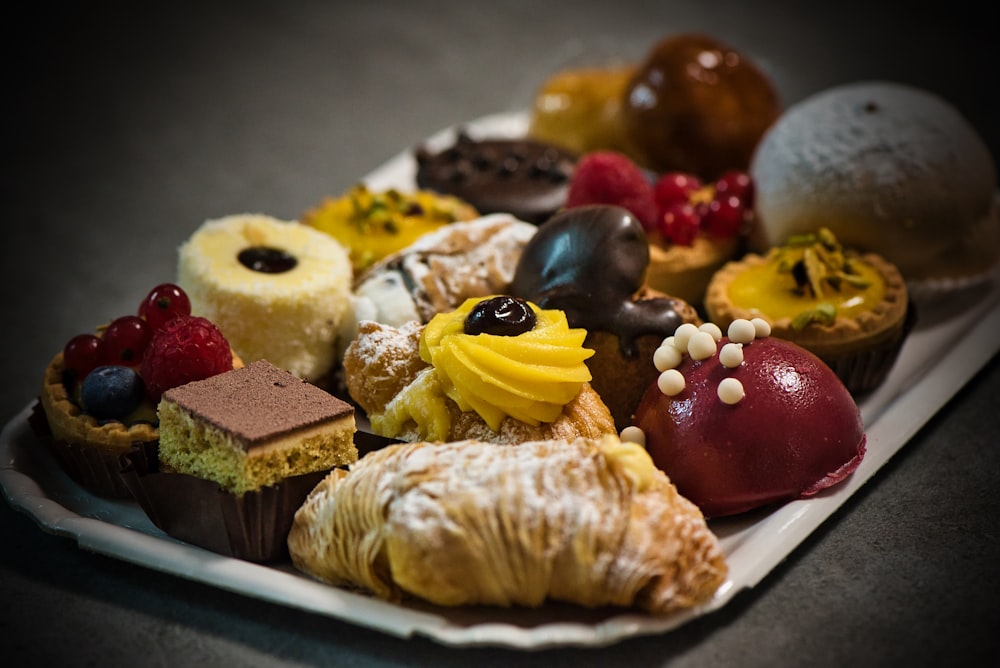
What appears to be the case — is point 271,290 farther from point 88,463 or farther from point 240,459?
point 240,459

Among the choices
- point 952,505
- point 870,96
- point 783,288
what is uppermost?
point 870,96

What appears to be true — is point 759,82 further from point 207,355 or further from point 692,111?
point 207,355

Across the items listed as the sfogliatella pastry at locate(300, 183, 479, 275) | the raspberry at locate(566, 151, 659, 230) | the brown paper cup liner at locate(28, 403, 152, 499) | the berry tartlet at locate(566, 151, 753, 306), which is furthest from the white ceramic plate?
the sfogliatella pastry at locate(300, 183, 479, 275)

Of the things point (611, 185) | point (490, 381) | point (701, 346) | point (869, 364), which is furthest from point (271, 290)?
point (869, 364)

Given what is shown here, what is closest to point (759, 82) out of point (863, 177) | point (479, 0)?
point (863, 177)

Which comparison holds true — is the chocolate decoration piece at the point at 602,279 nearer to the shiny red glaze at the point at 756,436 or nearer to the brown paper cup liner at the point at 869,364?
the shiny red glaze at the point at 756,436

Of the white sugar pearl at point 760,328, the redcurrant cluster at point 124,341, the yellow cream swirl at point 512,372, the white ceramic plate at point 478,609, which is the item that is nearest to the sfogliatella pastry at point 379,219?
the redcurrant cluster at point 124,341

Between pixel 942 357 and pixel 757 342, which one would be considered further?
pixel 942 357
